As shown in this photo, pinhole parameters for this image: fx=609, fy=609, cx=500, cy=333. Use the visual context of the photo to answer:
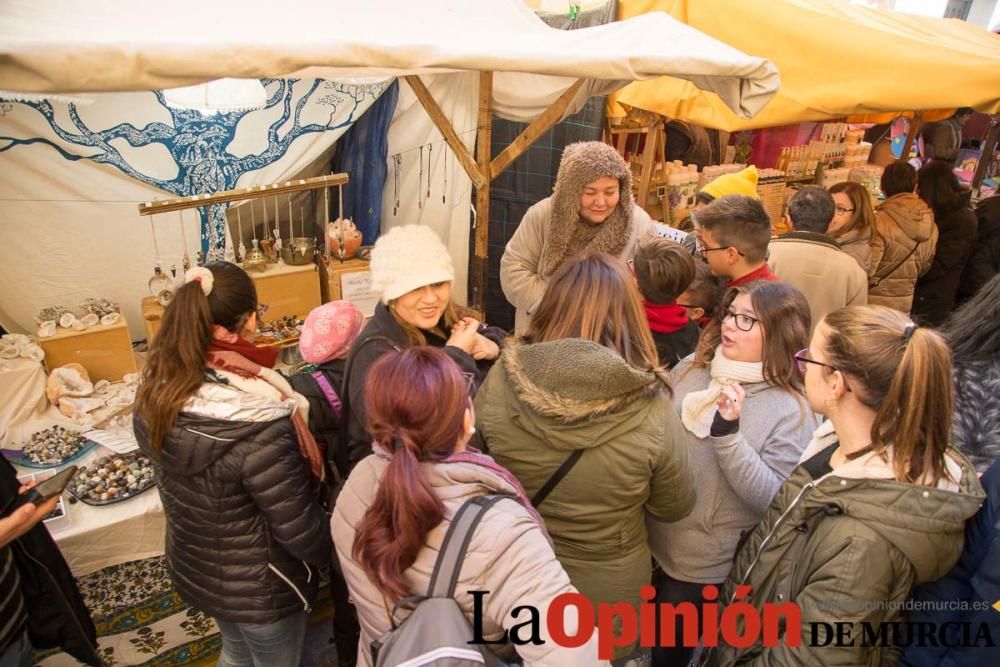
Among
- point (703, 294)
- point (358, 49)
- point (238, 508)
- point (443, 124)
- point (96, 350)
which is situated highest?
point (358, 49)

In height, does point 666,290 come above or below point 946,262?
above

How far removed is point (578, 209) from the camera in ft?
10.3

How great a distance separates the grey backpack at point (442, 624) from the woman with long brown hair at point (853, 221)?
3.65 metres

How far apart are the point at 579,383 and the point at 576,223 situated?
A: 1796mm

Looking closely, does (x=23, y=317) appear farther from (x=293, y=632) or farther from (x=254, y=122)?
(x=293, y=632)

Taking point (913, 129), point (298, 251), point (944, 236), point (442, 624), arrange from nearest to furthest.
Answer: point (442, 624) < point (298, 251) < point (944, 236) < point (913, 129)

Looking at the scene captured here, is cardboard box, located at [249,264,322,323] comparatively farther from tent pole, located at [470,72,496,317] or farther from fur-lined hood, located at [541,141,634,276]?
fur-lined hood, located at [541,141,634,276]

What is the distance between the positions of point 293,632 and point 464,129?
3.28 metres

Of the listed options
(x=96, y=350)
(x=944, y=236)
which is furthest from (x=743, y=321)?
(x=944, y=236)

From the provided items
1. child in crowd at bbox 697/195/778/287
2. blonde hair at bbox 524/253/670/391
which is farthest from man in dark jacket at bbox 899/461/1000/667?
child in crowd at bbox 697/195/778/287

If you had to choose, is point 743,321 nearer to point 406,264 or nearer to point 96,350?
point 406,264

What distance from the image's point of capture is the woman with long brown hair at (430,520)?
1227 millimetres

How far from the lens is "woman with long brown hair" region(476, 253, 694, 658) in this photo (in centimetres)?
156

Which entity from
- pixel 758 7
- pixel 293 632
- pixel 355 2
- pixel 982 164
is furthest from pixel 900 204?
pixel 293 632
